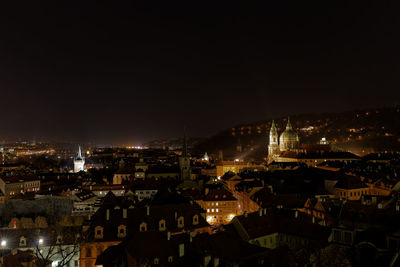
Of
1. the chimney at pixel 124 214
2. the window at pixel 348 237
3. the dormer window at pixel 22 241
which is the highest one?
the chimney at pixel 124 214

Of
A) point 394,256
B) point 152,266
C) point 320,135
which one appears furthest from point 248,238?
point 320,135

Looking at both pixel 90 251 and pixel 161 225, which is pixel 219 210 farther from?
pixel 90 251

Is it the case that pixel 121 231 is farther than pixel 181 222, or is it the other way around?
pixel 181 222

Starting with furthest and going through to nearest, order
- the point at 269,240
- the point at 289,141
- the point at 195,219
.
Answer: the point at 289,141, the point at 195,219, the point at 269,240

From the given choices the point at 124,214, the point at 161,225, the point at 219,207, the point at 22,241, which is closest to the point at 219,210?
the point at 219,207

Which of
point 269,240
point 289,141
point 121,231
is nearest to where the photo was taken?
point 121,231

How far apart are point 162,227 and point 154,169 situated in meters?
63.4

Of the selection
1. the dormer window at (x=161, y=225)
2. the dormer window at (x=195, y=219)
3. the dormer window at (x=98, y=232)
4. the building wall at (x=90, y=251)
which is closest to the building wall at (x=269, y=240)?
the dormer window at (x=195, y=219)

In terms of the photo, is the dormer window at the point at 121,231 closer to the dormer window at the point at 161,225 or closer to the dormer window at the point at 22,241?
the dormer window at the point at 161,225

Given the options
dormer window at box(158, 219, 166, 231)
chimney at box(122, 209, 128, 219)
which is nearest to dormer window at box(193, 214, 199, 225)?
dormer window at box(158, 219, 166, 231)

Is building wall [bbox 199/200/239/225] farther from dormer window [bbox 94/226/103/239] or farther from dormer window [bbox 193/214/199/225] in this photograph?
dormer window [bbox 94/226/103/239]

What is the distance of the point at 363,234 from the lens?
25391 mm

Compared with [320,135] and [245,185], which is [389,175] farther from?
[320,135]

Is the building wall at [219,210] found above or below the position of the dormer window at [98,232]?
below
